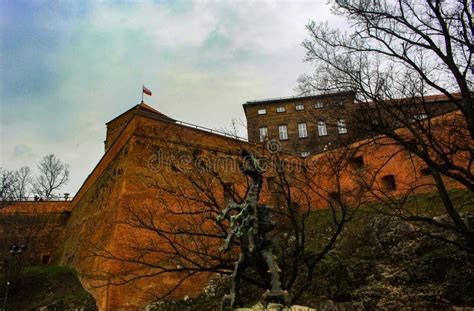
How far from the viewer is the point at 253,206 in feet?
17.8

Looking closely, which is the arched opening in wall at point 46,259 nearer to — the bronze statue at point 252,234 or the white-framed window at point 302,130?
the white-framed window at point 302,130

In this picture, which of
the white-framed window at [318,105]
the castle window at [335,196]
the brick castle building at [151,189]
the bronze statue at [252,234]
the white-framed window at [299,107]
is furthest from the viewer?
the white-framed window at [299,107]

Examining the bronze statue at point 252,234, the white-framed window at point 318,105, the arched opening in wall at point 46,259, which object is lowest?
the arched opening in wall at point 46,259

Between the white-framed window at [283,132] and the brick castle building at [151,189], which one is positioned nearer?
the brick castle building at [151,189]

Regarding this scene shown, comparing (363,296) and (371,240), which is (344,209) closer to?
(363,296)

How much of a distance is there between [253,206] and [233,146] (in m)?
14.6

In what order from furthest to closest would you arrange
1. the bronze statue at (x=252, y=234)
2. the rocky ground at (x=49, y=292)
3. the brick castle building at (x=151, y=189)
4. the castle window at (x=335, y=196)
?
the rocky ground at (x=49, y=292) → the brick castle building at (x=151, y=189) → the castle window at (x=335, y=196) → the bronze statue at (x=252, y=234)

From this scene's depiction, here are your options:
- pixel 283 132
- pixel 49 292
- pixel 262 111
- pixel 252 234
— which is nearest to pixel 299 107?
pixel 283 132

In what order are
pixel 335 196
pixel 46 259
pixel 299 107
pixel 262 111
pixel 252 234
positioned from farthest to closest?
pixel 262 111 < pixel 299 107 < pixel 46 259 < pixel 335 196 < pixel 252 234

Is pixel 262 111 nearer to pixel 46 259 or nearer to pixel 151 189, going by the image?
pixel 151 189

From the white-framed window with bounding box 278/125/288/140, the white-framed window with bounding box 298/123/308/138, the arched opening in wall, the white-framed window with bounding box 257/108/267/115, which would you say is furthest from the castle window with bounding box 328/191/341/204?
the white-framed window with bounding box 257/108/267/115

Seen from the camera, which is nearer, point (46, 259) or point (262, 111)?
point (46, 259)

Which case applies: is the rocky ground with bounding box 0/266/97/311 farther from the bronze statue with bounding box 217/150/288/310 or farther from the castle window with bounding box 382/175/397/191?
the castle window with bounding box 382/175/397/191

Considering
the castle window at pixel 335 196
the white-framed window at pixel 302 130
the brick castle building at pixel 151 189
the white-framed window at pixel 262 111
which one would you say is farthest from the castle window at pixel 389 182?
the white-framed window at pixel 262 111
